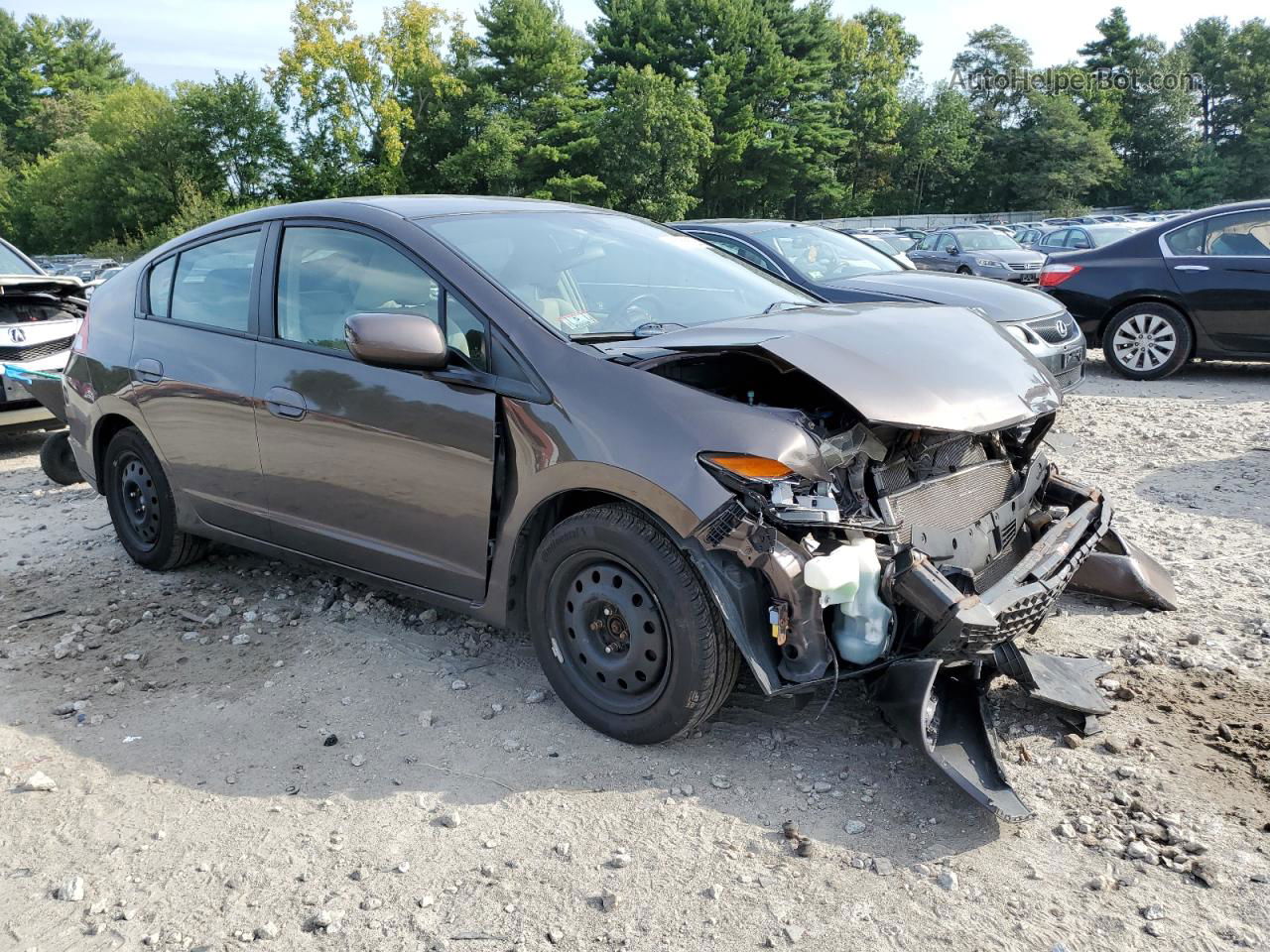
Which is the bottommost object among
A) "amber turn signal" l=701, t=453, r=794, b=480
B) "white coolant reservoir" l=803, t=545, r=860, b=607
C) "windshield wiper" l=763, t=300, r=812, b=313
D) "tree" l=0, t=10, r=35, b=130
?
"white coolant reservoir" l=803, t=545, r=860, b=607

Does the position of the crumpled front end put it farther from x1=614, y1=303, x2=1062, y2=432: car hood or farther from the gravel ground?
the gravel ground

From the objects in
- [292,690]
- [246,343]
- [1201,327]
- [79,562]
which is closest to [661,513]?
[292,690]

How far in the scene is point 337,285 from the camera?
397 cm

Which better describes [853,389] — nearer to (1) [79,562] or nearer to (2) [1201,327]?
(1) [79,562]

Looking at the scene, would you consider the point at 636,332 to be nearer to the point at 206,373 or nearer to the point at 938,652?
the point at 938,652

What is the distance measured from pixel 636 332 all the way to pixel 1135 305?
8198 mm

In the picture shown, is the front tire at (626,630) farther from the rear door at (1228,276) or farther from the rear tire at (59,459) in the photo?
the rear door at (1228,276)

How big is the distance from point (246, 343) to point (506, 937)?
273cm

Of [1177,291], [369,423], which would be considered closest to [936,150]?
[1177,291]

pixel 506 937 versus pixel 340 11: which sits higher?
pixel 340 11

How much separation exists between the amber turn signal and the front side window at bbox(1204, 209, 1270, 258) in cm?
848

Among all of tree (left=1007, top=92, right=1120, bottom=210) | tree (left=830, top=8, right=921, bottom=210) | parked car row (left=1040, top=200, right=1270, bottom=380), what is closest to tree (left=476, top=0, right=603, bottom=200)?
tree (left=830, top=8, right=921, bottom=210)

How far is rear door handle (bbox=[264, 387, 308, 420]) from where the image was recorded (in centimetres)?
395

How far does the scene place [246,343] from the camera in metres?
4.22
